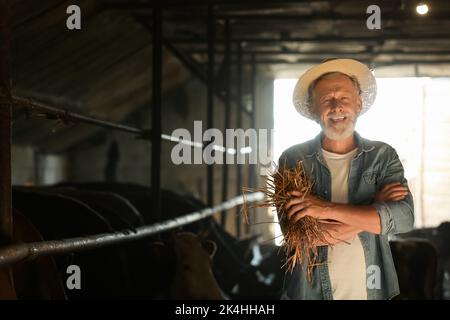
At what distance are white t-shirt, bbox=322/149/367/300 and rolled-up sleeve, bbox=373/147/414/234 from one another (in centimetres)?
8

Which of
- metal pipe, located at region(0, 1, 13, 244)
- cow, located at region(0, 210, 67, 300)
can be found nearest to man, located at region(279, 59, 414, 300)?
metal pipe, located at region(0, 1, 13, 244)

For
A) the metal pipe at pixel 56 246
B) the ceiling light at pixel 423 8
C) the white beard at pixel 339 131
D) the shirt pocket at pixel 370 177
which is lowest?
the metal pipe at pixel 56 246

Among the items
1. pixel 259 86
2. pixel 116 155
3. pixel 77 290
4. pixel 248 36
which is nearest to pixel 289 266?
pixel 77 290

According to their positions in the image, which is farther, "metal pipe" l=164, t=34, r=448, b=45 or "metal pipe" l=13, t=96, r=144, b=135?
"metal pipe" l=164, t=34, r=448, b=45

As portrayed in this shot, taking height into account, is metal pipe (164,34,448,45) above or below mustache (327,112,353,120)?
above

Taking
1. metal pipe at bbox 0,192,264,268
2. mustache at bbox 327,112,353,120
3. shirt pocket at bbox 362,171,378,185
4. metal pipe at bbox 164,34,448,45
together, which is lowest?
metal pipe at bbox 0,192,264,268

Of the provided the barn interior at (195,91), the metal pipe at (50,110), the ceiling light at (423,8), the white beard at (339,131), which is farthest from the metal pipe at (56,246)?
the ceiling light at (423,8)

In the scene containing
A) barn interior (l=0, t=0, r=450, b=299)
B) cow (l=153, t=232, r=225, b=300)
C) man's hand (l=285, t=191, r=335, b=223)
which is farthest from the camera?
cow (l=153, t=232, r=225, b=300)

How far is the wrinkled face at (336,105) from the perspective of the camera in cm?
168

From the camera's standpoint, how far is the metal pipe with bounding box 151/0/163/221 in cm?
434

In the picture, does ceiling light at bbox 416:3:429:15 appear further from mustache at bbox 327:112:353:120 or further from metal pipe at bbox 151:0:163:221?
metal pipe at bbox 151:0:163:221

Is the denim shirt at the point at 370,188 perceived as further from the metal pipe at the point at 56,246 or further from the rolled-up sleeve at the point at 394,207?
the metal pipe at the point at 56,246

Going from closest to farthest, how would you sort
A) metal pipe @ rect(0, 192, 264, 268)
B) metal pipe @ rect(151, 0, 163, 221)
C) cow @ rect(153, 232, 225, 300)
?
metal pipe @ rect(0, 192, 264, 268)
cow @ rect(153, 232, 225, 300)
metal pipe @ rect(151, 0, 163, 221)

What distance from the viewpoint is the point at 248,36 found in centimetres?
720
